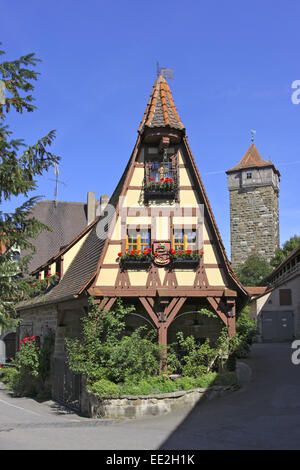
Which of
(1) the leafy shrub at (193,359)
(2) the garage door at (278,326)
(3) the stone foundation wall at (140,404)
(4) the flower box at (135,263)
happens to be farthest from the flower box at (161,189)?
(2) the garage door at (278,326)

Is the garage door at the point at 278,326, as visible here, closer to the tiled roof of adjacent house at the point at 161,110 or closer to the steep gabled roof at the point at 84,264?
the steep gabled roof at the point at 84,264

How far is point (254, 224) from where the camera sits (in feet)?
187

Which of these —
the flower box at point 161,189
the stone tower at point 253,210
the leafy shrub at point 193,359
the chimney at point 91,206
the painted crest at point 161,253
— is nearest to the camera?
the leafy shrub at point 193,359

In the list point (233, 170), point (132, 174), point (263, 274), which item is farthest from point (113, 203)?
point (233, 170)

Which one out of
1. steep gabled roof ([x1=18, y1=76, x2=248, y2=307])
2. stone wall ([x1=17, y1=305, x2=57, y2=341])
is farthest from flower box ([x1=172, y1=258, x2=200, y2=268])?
stone wall ([x1=17, y1=305, x2=57, y2=341])

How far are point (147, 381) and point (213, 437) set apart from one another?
13.2 ft

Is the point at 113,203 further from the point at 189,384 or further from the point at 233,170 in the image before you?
the point at 233,170

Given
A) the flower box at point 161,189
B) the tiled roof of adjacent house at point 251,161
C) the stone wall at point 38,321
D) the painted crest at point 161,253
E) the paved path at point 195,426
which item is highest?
the tiled roof of adjacent house at point 251,161

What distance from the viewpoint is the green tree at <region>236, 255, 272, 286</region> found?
174 ft

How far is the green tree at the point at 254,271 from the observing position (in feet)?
174

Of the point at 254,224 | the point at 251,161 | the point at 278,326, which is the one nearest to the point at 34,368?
the point at 278,326

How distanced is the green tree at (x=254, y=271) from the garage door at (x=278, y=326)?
1881 cm

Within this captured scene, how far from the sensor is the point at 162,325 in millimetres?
14883

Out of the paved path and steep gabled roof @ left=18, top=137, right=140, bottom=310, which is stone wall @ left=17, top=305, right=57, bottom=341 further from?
the paved path
